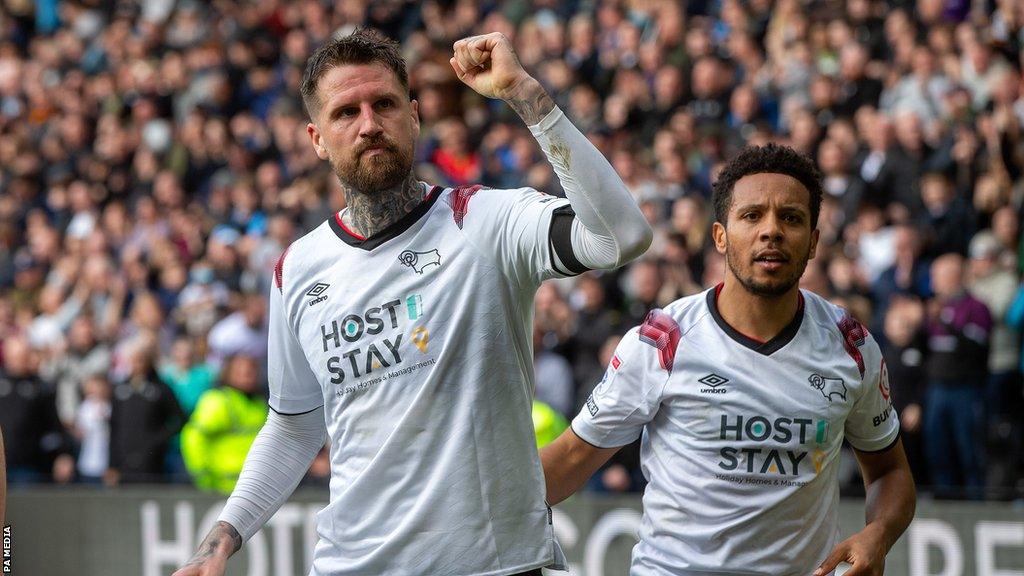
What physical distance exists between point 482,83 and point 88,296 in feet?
42.9

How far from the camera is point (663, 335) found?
190 inches

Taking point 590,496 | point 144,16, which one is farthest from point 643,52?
point 144,16

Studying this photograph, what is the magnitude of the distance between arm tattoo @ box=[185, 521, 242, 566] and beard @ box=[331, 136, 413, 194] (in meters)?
1.12

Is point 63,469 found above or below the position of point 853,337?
below

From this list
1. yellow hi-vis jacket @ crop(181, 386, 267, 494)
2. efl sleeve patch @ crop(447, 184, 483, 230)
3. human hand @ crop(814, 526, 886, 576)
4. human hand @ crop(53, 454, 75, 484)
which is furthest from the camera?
human hand @ crop(53, 454, 75, 484)

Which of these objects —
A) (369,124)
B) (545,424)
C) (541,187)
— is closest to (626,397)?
(369,124)

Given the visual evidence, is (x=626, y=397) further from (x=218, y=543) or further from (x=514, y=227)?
(x=218, y=543)

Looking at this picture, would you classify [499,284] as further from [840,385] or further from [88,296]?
[88,296]

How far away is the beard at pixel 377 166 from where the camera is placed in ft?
13.5

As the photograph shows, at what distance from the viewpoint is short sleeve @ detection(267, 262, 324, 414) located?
4.45 m

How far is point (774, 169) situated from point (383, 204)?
4.50 ft

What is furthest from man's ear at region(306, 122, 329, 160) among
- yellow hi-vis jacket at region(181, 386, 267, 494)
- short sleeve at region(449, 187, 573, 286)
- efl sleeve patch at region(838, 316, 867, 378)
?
yellow hi-vis jacket at region(181, 386, 267, 494)

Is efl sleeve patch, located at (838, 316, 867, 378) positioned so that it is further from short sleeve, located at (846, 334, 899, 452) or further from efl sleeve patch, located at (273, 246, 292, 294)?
efl sleeve patch, located at (273, 246, 292, 294)

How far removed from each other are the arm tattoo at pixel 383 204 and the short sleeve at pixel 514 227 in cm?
14
